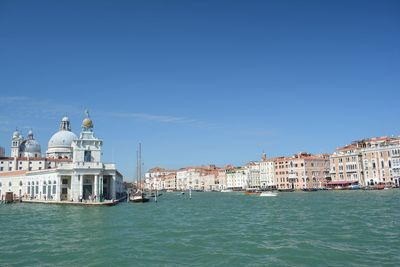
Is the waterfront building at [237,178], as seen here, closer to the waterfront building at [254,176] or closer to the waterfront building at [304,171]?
the waterfront building at [254,176]

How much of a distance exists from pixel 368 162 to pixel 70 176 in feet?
181

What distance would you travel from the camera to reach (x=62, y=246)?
16453mm

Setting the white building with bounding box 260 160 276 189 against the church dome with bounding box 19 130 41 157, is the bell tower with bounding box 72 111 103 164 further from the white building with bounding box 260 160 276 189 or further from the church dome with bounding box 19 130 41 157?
the white building with bounding box 260 160 276 189

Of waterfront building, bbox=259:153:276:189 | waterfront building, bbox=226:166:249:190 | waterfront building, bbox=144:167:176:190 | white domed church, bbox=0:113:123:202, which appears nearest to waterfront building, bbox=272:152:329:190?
waterfront building, bbox=259:153:276:189

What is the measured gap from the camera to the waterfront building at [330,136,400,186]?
238ft

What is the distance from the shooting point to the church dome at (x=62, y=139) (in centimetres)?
7381

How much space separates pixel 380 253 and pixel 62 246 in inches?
474

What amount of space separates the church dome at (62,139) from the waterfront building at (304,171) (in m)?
47.6

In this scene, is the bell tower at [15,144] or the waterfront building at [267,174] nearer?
the bell tower at [15,144]

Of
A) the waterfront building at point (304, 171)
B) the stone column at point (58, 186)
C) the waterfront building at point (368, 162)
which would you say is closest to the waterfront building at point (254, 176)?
the waterfront building at point (304, 171)

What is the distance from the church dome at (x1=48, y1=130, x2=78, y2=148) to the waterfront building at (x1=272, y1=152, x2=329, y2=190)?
47.6m

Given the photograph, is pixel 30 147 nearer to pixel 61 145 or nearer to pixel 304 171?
pixel 61 145

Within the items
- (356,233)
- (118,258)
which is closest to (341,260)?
(356,233)

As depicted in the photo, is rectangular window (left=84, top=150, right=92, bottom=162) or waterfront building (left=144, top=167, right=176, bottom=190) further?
waterfront building (left=144, top=167, right=176, bottom=190)
